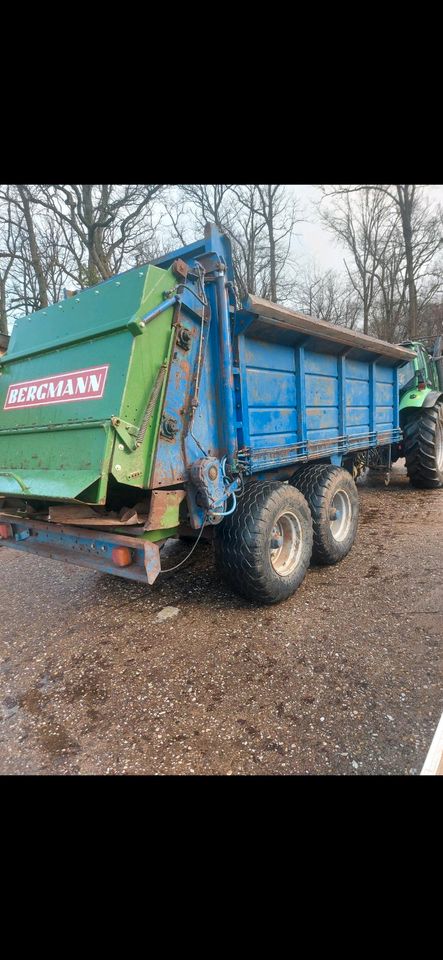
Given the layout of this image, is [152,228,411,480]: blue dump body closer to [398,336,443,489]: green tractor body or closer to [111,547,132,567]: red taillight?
[111,547,132,567]: red taillight

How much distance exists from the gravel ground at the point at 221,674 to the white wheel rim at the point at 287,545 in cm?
30

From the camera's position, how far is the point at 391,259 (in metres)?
22.9

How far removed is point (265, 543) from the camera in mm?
3354

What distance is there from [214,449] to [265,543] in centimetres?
82

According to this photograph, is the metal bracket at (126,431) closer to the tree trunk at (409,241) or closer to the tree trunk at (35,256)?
the tree trunk at (35,256)

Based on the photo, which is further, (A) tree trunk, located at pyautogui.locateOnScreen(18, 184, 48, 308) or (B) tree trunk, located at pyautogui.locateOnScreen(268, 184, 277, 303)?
(B) tree trunk, located at pyautogui.locateOnScreen(268, 184, 277, 303)

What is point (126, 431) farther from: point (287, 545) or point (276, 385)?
point (287, 545)

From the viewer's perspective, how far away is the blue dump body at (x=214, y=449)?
2.76 meters

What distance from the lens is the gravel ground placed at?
2.18m

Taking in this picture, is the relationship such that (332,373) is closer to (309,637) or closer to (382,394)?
(382,394)

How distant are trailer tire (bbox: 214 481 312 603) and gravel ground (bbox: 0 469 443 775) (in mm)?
246

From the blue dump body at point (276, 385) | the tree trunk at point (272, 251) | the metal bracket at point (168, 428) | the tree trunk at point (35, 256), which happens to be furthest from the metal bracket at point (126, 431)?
the tree trunk at point (272, 251)

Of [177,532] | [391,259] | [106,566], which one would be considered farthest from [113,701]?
[391,259]

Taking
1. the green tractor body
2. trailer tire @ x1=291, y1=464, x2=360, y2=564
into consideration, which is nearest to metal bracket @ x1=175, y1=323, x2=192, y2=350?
trailer tire @ x1=291, y1=464, x2=360, y2=564
